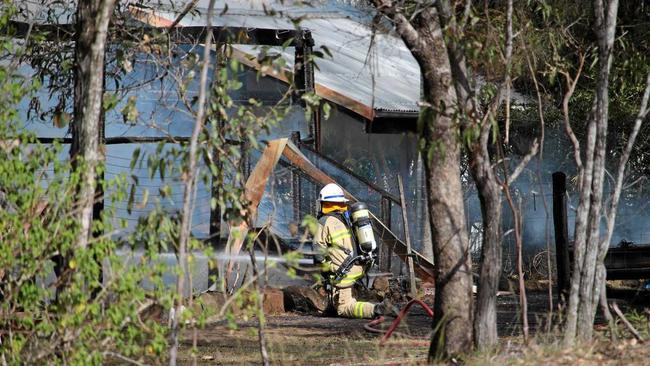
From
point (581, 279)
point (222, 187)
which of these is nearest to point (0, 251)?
point (222, 187)

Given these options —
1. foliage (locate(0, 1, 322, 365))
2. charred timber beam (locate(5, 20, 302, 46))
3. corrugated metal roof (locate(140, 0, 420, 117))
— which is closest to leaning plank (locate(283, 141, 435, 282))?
corrugated metal roof (locate(140, 0, 420, 117))

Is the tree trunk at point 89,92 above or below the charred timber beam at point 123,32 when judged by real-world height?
below

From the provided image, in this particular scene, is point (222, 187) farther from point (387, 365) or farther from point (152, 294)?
point (387, 365)

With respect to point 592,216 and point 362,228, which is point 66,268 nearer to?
point 592,216

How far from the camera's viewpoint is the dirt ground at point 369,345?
742 cm

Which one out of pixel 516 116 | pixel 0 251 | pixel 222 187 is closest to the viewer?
pixel 0 251

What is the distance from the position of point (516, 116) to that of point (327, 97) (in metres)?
3.90

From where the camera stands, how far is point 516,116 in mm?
19984

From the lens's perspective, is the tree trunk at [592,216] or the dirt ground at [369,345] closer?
the dirt ground at [369,345]

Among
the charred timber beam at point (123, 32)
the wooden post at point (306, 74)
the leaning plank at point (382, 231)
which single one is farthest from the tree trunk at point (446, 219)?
the leaning plank at point (382, 231)

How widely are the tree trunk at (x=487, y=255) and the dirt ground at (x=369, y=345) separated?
0.61 feet

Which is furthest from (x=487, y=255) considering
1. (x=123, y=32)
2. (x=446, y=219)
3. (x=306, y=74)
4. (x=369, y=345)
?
(x=306, y=74)

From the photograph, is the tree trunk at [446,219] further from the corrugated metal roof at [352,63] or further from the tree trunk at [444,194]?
the corrugated metal roof at [352,63]

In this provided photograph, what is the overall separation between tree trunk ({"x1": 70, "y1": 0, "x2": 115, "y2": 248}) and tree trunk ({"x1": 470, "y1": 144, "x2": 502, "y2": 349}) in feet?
8.70
